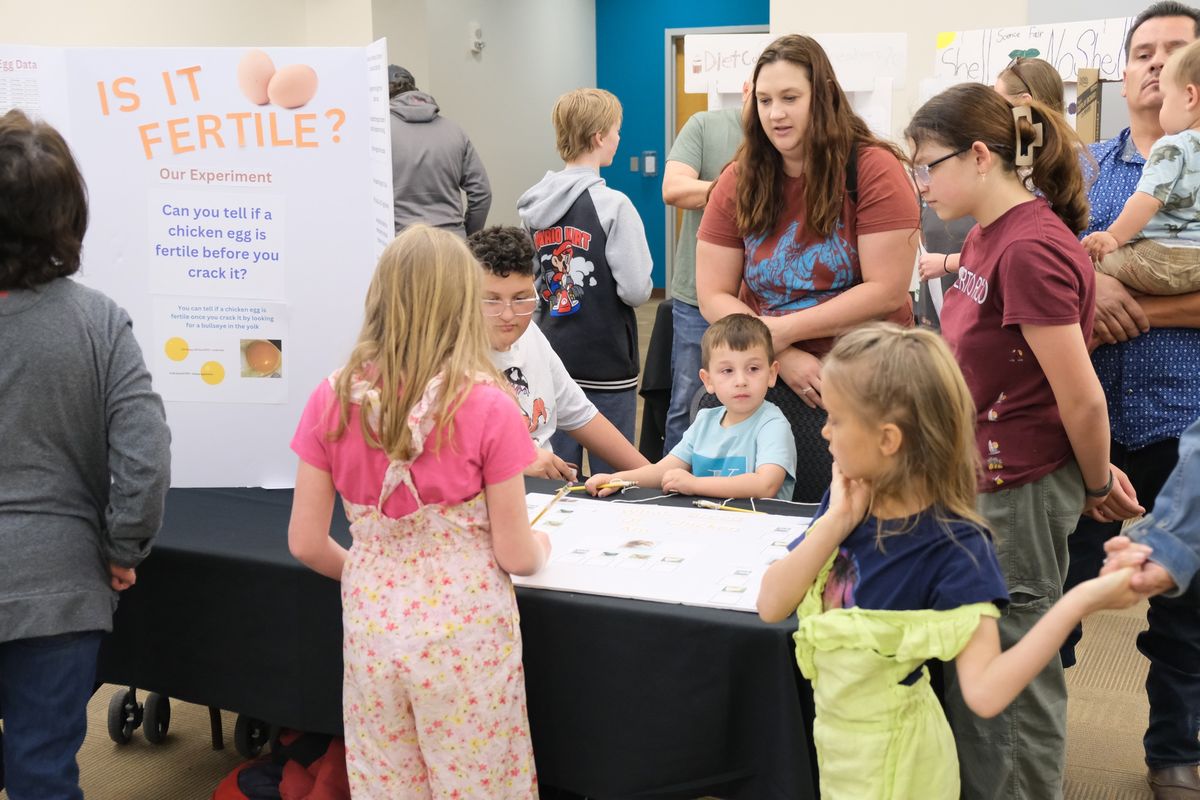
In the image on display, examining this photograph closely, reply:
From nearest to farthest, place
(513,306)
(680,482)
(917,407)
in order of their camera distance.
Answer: (917,407) → (680,482) → (513,306)

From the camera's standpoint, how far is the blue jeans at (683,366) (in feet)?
10.2

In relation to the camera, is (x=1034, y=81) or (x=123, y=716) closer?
(x=123, y=716)

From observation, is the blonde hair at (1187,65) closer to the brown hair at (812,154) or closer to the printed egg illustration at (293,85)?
the brown hair at (812,154)

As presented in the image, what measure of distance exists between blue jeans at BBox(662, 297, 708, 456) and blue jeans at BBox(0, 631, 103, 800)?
1684 millimetres

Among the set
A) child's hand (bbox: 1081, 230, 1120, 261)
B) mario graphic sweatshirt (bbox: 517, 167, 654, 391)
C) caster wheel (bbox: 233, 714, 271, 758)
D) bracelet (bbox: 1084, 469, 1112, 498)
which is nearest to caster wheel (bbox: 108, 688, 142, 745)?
caster wheel (bbox: 233, 714, 271, 758)

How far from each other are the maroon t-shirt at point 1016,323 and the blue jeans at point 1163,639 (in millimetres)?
618

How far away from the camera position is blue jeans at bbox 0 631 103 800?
1.74 m

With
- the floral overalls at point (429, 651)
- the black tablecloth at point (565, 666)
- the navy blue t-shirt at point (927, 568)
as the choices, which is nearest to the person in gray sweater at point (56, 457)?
the black tablecloth at point (565, 666)

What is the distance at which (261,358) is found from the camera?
236cm

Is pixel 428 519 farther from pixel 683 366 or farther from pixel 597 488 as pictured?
pixel 683 366

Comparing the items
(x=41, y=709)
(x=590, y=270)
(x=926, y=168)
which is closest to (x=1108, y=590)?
(x=926, y=168)

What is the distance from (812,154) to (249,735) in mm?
1817

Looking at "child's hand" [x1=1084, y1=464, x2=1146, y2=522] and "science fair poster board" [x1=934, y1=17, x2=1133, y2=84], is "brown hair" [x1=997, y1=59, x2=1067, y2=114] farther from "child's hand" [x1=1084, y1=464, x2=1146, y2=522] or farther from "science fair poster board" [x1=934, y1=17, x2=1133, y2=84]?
"science fair poster board" [x1=934, y1=17, x2=1133, y2=84]

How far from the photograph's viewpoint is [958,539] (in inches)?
55.0
